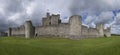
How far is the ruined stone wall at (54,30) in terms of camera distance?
77.2 m

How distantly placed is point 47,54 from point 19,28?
55.7 metres

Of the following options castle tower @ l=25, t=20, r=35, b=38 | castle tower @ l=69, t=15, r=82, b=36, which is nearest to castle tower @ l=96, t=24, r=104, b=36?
castle tower @ l=69, t=15, r=82, b=36

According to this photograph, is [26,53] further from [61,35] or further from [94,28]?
[94,28]

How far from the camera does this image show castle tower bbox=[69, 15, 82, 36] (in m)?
75.2

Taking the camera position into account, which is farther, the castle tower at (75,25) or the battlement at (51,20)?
the battlement at (51,20)

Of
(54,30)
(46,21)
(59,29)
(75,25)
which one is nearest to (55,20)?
(54,30)

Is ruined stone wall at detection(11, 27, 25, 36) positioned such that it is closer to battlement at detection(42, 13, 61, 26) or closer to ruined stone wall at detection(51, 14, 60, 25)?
battlement at detection(42, 13, 61, 26)

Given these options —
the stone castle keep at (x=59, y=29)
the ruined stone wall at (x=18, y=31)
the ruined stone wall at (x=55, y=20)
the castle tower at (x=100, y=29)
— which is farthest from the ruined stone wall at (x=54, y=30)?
the castle tower at (x=100, y=29)

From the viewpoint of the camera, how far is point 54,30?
7875 centimetres

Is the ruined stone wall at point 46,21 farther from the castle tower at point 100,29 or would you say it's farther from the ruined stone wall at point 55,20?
the castle tower at point 100,29

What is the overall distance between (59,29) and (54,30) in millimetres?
1588

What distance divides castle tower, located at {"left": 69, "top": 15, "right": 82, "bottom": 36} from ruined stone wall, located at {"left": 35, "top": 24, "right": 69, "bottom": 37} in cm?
168

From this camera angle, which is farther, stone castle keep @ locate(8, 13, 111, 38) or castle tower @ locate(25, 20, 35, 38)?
castle tower @ locate(25, 20, 35, 38)

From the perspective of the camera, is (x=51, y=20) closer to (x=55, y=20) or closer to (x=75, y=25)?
(x=55, y=20)
